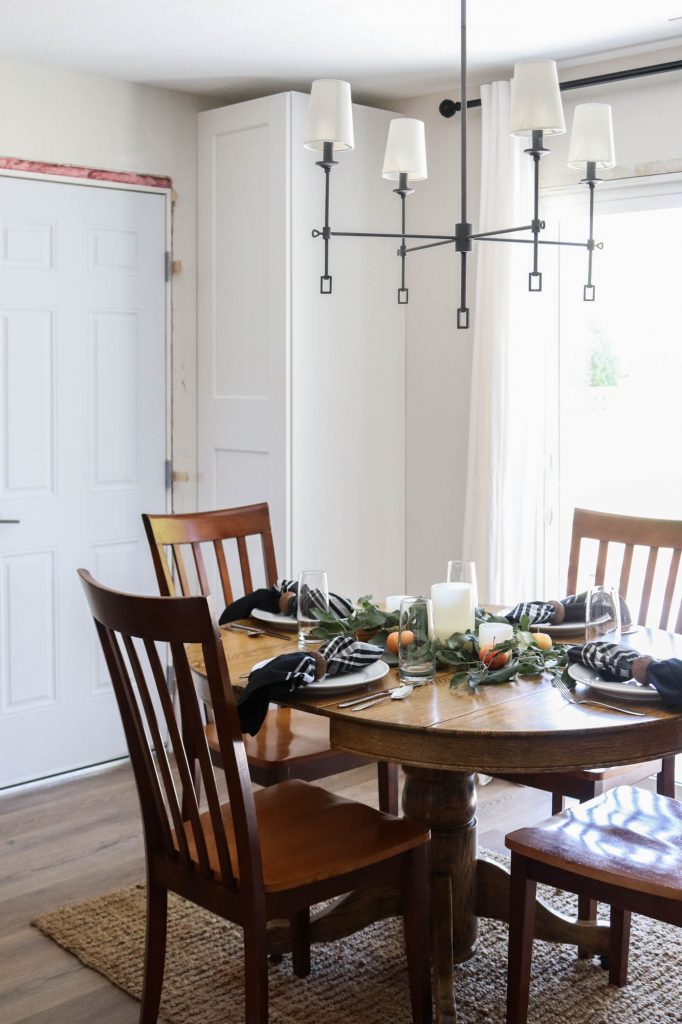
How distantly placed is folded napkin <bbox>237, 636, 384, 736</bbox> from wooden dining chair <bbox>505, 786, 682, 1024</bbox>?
462 millimetres

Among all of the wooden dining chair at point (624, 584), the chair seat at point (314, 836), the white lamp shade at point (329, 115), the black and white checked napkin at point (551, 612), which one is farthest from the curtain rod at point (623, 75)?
the chair seat at point (314, 836)

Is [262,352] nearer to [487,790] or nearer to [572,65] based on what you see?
[572,65]

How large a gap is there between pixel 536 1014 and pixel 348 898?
1.57ft

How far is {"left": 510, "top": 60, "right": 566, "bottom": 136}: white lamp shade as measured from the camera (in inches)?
85.9

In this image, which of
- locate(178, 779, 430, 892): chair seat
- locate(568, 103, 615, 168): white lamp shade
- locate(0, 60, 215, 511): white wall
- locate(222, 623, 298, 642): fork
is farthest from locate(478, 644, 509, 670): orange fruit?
locate(0, 60, 215, 511): white wall

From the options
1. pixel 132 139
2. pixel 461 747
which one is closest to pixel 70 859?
pixel 461 747

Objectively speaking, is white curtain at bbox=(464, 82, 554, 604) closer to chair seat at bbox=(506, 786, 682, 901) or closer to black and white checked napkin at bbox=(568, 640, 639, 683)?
chair seat at bbox=(506, 786, 682, 901)

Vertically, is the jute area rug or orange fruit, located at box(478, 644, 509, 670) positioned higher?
orange fruit, located at box(478, 644, 509, 670)

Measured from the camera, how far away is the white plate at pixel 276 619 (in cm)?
264

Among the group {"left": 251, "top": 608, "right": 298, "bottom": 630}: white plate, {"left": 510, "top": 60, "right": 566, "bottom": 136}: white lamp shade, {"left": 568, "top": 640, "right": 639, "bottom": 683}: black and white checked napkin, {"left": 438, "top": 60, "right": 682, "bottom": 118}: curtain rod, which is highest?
{"left": 438, "top": 60, "right": 682, "bottom": 118}: curtain rod

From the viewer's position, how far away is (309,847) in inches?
82.1

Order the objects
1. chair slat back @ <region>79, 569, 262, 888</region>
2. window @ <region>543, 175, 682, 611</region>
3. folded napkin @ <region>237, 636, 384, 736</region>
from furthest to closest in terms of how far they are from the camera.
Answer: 1. window @ <region>543, 175, 682, 611</region>
2. folded napkin @ <region>237, 636, 384, 736</region>
3. chair slat back @ <region>79, 569, 262, 888</region>

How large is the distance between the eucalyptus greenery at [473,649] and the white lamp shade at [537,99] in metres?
1.03

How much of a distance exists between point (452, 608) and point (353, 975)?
94 centimetres
